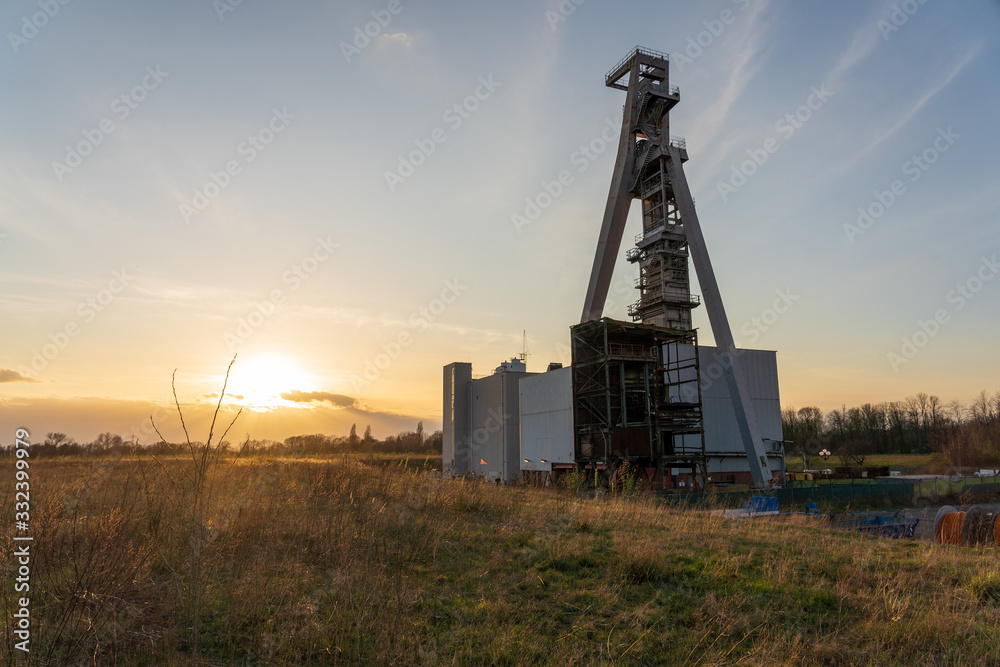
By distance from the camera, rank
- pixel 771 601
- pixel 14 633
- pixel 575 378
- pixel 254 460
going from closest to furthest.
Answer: pixel 14 633, pixel 771 601, pixel 254 460, pixel 575 378

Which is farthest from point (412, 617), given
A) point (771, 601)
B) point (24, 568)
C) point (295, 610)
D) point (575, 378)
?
point (575, 378)

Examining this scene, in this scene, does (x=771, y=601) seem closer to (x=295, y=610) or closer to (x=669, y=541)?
(x=669, y=541)

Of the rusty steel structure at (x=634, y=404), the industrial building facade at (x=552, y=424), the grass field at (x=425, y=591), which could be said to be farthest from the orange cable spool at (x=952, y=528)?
the industrial building facade at (x=552, y=424)

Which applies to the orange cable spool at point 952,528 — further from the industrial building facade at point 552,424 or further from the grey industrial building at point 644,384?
the industrial building facade at point 552,424

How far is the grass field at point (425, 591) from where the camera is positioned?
14.4 ft

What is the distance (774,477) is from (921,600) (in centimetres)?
3698

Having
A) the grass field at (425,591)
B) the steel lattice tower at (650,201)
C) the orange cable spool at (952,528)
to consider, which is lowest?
the orange cable spool at (952,528)

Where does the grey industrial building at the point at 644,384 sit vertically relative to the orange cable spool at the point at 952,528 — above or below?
above

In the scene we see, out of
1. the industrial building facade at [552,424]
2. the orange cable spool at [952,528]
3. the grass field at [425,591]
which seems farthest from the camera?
the industrial building facade at [552,424]

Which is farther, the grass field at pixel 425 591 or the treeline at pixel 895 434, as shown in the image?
the treeline at pixel 895 434

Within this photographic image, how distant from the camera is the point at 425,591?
228 inches

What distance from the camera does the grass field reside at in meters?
4.38

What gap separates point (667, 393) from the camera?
37.0 m

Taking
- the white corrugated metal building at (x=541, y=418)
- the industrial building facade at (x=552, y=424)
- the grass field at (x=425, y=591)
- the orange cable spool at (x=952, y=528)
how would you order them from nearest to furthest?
the grass field at (x=425, y=591) < the orange cable spool at (x=952, y=528) < the industrial building facade at (x=552, y=424) < the white corrugated metal building at (x=541, y=418)
